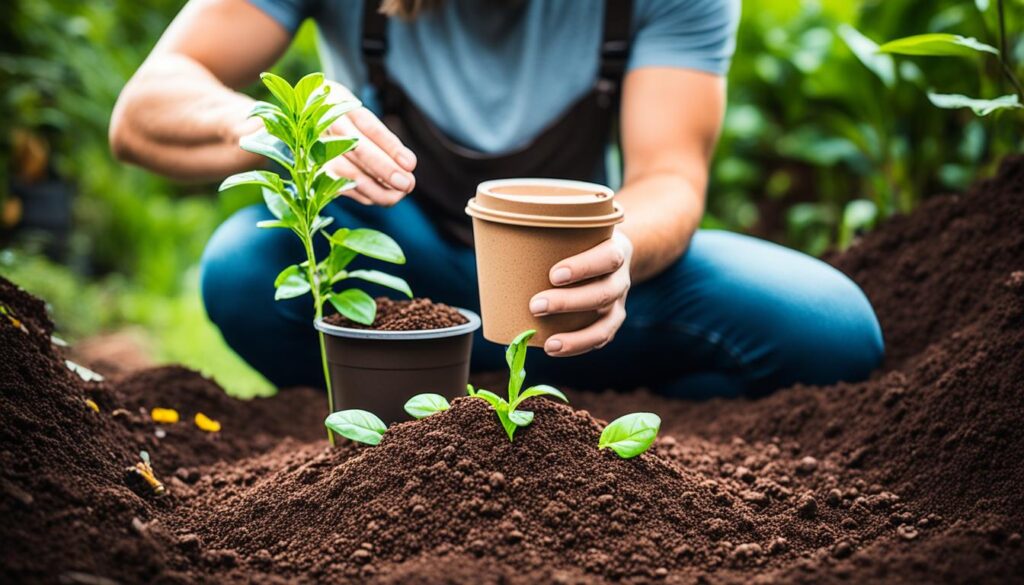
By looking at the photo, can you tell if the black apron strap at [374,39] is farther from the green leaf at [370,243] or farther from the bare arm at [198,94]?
the green leaf at [370,243]

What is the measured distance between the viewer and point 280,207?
173cm

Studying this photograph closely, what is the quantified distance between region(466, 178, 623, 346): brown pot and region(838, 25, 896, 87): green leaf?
1452 millimetres

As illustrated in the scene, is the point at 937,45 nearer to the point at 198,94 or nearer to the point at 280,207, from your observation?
the point at 280,207

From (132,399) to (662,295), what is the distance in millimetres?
1278

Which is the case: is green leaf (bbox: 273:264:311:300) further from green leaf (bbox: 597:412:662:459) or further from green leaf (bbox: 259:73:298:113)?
green leaf (bbox: 597:412:662:459)

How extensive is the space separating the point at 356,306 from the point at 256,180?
0.96ft

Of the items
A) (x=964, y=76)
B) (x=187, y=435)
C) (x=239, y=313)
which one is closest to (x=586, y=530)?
(x=187, y=435)

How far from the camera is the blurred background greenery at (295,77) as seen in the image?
3139 mm

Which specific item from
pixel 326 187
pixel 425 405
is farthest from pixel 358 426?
pixel 326 187

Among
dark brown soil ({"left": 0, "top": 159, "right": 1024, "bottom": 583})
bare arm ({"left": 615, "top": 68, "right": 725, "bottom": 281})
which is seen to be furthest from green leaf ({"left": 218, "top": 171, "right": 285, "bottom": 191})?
bare arm ({"left": 615, "top": 68, "right": 725, "bottom": 281})

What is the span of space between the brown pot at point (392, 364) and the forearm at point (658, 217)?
1.70ft

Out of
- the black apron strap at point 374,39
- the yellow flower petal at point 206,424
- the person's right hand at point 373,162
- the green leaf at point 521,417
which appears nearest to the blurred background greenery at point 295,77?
the yellow flower petal at point 206,424

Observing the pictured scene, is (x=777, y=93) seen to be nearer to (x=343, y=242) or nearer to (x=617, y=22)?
(x=617, y=22)

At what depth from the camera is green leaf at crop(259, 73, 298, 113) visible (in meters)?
1.53
